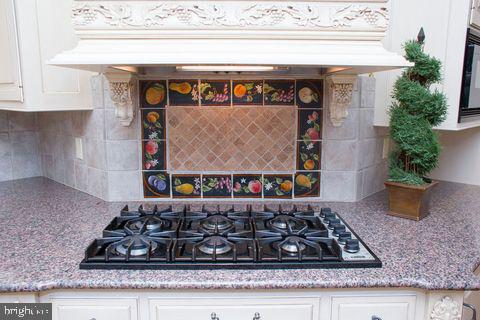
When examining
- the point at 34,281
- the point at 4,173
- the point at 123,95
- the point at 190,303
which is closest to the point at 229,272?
the point at 190,303

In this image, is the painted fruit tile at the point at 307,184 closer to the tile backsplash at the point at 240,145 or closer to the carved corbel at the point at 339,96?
the tile backsplash at the point at 240,145

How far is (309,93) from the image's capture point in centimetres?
155

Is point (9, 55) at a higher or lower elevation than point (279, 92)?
higher

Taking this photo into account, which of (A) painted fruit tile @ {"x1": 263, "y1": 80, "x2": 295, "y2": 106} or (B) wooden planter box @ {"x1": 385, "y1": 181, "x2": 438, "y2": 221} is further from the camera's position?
(A) painted fruit tile @ {"x1": 263, "y1": 80, "x2": 295, "y2": 106}

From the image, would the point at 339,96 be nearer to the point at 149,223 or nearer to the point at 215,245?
the point at 215,245

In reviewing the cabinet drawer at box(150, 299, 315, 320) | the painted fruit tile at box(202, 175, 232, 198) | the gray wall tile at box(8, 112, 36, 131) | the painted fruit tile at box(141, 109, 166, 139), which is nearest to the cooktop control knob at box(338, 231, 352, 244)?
the cabinet drawer at box(150, 299, 315, 320)

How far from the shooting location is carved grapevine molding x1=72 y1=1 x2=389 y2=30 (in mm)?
1076

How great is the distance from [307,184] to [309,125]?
0.27 meters

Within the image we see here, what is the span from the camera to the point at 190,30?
108cm

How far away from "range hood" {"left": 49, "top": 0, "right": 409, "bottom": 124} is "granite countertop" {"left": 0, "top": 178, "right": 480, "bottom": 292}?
0.59 meters

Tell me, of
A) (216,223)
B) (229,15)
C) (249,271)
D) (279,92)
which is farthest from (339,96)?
(249,271)

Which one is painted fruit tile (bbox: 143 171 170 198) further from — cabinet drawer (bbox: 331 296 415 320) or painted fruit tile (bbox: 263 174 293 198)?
cabinet drawer (bbox: 331 296 415 320)

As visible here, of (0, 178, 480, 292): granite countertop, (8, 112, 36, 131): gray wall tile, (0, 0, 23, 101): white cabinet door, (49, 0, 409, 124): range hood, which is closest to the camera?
(0, 178, 480, 292): granite countertop

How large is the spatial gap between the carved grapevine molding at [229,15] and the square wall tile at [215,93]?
46 centimetres
